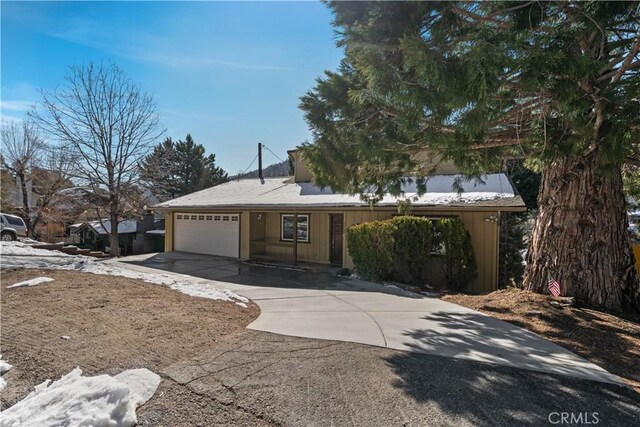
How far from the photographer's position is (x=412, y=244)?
30.1ft

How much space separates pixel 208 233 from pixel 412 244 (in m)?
10.2

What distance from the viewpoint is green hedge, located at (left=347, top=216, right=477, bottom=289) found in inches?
362

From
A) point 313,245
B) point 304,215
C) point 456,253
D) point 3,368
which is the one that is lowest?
point 3,368

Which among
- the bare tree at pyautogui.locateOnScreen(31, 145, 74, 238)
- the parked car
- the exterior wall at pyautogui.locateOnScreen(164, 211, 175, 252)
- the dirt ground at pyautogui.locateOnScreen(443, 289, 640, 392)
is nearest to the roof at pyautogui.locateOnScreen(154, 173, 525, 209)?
the exterior wall at pyautogui.locateOnScreen(164, 211, 175, 252)

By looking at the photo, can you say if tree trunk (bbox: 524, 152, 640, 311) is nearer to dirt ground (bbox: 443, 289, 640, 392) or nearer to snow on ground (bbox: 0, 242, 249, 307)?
dirt ground (bbox: 443, 289, 640, 392)

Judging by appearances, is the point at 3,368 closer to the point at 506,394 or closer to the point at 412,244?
the point at 506,394

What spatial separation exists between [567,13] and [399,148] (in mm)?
2812

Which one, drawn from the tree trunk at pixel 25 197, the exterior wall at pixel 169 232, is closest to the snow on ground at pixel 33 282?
the exterior wall at pixel 169 232

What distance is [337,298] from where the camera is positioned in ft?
23.9

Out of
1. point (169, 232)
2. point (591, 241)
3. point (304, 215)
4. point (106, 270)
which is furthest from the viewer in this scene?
point (169, 232)

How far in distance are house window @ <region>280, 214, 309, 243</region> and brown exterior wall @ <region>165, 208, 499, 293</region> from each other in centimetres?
21

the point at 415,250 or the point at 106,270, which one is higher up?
the point at 415,250

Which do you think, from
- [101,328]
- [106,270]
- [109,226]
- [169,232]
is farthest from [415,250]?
[109,226]

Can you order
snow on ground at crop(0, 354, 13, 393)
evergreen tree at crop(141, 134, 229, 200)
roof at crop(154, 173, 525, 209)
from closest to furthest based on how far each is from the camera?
snow on ground at crop(0, 354, 13, 393), roof at crop(154, 173, 525, 209), evergreen tree at crop(141, 134, 229, 200)
